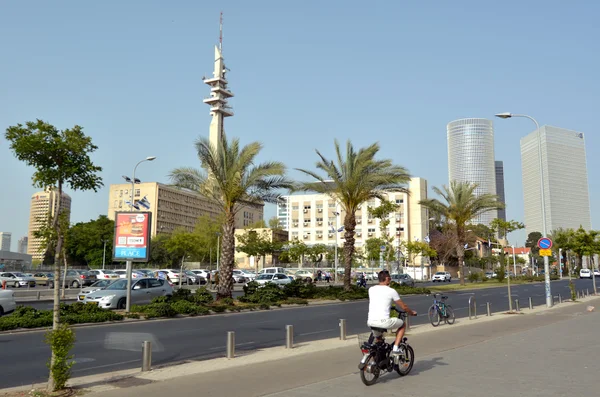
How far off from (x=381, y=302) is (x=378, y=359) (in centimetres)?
85

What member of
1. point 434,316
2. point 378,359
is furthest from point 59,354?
point 434,316

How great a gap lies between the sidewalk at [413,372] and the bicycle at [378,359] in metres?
0.16

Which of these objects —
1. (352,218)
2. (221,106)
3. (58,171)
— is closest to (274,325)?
(58,171)

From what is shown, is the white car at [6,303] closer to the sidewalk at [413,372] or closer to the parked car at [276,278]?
the sidewalk at [413,372]

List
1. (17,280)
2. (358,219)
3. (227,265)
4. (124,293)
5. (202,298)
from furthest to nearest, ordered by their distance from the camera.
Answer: (358,219), (17,280), (227,265), (202,298), (124,293)

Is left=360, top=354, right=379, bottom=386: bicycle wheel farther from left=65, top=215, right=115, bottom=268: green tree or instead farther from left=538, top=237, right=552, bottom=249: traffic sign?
left=65, top=215, right=115, bottom=268: green tree

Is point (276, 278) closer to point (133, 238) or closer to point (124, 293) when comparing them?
point (124, 293)

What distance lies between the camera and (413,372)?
344 inches

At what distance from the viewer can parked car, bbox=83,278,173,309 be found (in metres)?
21.4

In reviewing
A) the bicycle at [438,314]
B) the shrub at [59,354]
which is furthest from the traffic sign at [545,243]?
the shrub at [59,354]

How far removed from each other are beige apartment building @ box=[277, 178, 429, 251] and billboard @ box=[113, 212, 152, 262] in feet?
283

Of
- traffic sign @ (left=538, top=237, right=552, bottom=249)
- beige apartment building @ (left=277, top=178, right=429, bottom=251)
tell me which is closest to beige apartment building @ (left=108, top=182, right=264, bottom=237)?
beige apartment building @ (left=277, top=178, right=429, bottom=251)

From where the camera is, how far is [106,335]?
15.1 m

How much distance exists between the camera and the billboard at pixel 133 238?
22.0 m
